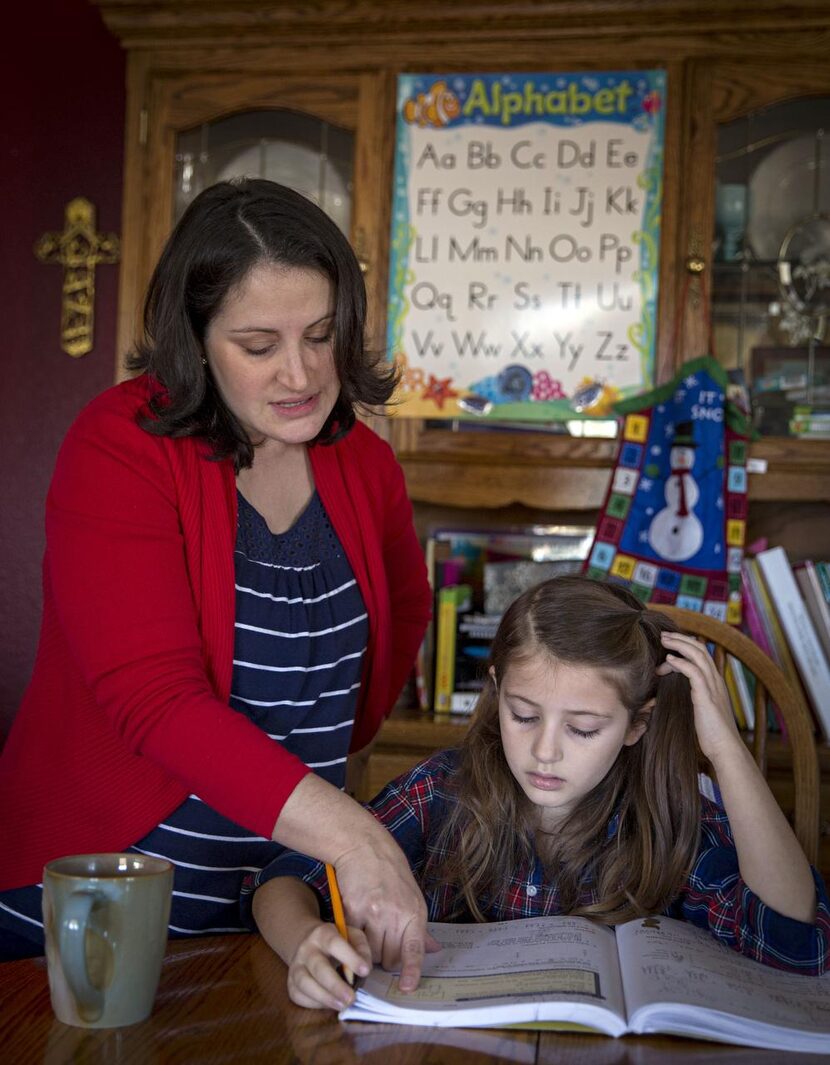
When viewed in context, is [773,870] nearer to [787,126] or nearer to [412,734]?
[412,734]

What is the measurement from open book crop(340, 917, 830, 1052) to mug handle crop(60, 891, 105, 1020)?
170mm

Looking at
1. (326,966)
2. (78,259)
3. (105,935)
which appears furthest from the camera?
(78,259)

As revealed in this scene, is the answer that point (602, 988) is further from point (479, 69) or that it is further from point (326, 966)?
point (479, 69)

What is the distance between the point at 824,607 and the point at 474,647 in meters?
0.69

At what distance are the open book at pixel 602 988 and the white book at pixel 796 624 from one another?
1.40m

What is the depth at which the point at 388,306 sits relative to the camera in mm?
2494

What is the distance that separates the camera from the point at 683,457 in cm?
243

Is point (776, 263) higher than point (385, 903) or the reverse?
higher

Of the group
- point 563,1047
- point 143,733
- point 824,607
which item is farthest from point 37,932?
point 824,607

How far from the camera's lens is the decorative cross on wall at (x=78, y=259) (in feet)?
9.77

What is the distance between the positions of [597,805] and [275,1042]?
1.65 ft

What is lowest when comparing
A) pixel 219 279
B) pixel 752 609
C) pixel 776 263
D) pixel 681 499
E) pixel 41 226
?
pixel 752 609

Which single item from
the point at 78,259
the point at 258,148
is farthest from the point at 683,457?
the point at 78,259

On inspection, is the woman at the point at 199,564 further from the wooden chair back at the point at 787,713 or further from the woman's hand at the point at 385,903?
the wooden chair back at the point at 787,713
